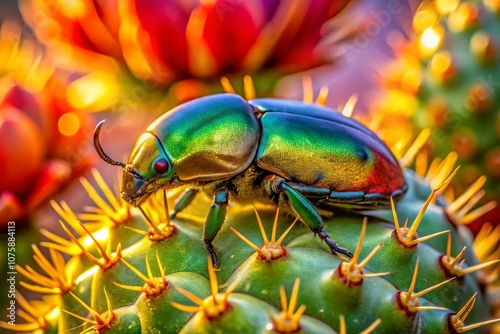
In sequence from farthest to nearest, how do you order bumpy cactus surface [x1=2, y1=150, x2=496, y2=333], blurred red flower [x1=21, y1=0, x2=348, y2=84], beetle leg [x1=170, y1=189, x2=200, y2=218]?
blurred red flower [x1=21, y1=0, x2=348, y2=84], beetle leg [x1=170, y1=189, x2=200, y2=218], bumpy cactus surface [x1=2, y1=150, x2=496, y2=333]

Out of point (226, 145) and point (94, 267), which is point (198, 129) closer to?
point (226, 145)

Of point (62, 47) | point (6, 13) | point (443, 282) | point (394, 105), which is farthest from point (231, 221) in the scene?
point (6, 13)

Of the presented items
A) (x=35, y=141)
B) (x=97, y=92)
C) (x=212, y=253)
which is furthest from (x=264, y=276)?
(x=97, y=92)

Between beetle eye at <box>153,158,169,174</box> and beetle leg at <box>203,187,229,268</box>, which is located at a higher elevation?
beetle eye at <box>153,158,169,174</box>

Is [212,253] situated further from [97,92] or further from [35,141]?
[97,92]

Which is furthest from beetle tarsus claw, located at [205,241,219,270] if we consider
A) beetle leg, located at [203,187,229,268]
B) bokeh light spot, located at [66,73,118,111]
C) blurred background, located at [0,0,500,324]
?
bokeh light spot, located at [66,73,118,111]

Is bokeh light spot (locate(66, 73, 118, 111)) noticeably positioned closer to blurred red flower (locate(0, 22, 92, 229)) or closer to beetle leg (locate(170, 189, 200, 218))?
blurred red flower (locate(0, 22, 92, 229))
